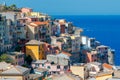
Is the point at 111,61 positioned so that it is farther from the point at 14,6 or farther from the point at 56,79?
the point at 56,79

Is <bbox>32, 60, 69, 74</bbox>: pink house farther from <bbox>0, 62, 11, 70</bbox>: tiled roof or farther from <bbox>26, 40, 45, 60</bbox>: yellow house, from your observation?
<bbox>0, 62, 11, 70</bbox>: tiled roof

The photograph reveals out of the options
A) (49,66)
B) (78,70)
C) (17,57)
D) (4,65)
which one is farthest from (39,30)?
(4,65)

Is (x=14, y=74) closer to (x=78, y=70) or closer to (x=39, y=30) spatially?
(x=78, y=70)

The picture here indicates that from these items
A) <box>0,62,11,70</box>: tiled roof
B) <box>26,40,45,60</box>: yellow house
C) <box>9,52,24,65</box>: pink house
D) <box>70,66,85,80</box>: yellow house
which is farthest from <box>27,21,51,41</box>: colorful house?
<box>0,62,11,70</box>: tiled roof

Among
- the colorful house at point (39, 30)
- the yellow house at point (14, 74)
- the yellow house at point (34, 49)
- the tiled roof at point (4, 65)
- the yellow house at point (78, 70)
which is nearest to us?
the yellow house at point (14, 74)

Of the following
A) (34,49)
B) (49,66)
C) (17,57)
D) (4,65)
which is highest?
(34,49)

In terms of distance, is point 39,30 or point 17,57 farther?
point 39,30

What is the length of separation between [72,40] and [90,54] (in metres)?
3.25

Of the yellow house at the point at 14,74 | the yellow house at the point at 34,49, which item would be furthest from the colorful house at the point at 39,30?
the yellow house at the point at 14,74

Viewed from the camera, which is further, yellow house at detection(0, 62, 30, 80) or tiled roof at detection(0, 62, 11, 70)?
tiled roof at detection(0, 62, 11, 70)

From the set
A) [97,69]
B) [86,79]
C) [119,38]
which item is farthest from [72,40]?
[119,38]

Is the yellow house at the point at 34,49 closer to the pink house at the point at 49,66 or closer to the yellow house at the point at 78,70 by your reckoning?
the pink house at the point at 49,66

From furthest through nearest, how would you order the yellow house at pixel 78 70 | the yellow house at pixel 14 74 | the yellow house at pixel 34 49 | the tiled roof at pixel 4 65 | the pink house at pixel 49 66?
the yellow house at pixel 34 49
the pink house at pixel 49 66
the yellow house at pixel 78 70
the tiled roof at pixel 4 65
the yellow house at pixel 14 74

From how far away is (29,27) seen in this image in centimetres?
Answer: 6025
